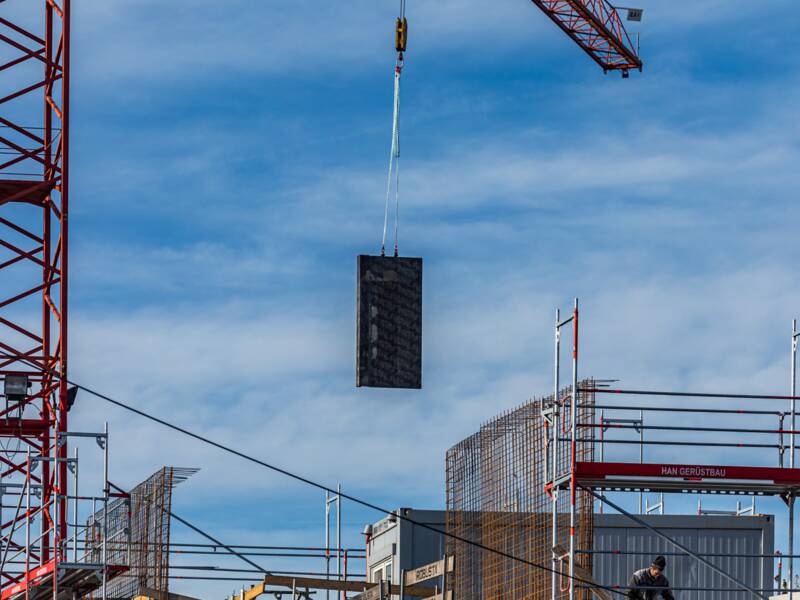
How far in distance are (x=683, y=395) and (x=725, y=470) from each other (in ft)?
4.95

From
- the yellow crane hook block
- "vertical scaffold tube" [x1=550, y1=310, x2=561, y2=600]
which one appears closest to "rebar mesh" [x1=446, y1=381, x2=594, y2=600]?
"vertical scaffold tube" [x1=550, y1=310, x2=561, y2=600]

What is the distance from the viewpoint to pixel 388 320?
3322 centimetres

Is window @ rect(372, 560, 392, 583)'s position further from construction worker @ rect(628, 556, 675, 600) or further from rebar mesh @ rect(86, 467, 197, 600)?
construction worker @ rect(628, 556, 675, 600)

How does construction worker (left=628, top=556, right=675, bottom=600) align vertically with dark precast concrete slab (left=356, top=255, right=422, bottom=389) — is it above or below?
below

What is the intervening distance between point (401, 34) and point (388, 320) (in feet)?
43.6

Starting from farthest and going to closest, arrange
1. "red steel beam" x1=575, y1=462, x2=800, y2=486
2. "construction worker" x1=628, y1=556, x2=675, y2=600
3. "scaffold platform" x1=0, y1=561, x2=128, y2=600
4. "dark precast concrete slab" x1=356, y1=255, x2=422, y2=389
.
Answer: "scaffold platform" x1=0, y1=561, x2=128, y2=600 < "dark precast concrete slab" x1=356, y1=255, x2=422, y2=389 < "red steel beam" x1=575, y1=462, x2=800, y2=486 < "construction worker" x1=628, y1=556, x2=675, y2=600

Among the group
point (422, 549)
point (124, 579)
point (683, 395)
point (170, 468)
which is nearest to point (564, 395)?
point (683, 395)

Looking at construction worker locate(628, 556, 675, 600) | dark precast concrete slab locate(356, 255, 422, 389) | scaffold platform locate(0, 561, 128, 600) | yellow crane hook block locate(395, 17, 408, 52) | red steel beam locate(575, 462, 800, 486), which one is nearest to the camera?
construction worker locate(628, 556, 675, 600)

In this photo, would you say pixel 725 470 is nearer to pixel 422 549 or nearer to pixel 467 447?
pixel 467 447

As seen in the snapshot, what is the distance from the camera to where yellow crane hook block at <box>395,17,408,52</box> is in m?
44.2

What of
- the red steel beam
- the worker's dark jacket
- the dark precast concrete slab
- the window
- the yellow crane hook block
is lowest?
the worker's dark jacket

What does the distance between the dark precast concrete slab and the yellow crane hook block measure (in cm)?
1204

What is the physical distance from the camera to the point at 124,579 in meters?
48.2

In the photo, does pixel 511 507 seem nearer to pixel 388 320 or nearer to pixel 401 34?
pixel 388 320
